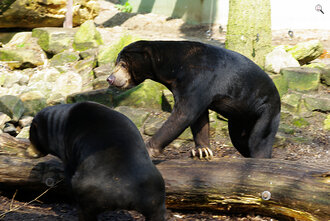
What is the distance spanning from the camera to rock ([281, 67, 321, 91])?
746 cm

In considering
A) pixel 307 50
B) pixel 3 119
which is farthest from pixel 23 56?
pixel 307 50

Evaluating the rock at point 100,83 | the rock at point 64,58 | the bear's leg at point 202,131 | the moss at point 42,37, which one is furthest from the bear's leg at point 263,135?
the moss at point 42,37

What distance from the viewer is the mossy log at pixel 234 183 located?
11.7 ft

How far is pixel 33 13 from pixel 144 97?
21.7ft

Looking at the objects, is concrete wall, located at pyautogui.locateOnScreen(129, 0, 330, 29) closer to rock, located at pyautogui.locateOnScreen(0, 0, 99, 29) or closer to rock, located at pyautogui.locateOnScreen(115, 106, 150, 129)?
rock, located at pyautogui.locateOnScreen(0, 0, 99, 29)

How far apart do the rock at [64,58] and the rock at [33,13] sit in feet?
7.64

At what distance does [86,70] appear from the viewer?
948cm

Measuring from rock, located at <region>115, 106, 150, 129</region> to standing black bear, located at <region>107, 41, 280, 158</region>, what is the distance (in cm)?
208

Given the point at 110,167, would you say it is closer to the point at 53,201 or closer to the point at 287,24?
the point at 53,201

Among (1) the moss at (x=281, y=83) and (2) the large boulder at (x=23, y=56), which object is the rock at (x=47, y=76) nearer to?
(2) the large boulder at (x=23, y=56)

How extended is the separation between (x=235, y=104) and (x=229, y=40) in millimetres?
4065

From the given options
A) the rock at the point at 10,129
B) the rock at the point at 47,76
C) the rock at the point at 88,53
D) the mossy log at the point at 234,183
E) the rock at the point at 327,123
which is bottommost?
the rock at the point at 10,129

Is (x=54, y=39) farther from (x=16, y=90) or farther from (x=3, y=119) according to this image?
(x=3, y=119)

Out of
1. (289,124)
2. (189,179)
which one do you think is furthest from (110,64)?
(189,179)
